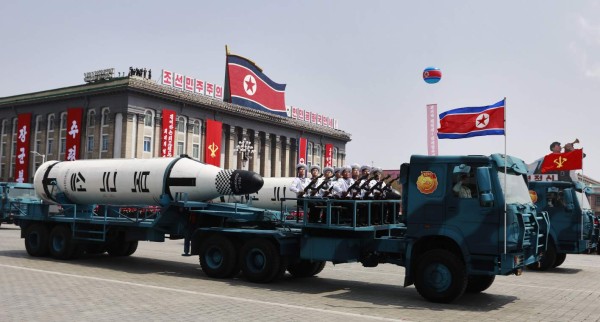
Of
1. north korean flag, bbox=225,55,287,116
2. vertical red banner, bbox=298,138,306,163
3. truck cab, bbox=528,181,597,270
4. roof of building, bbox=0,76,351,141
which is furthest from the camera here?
vertical red banner, bbox=298,138,306,163

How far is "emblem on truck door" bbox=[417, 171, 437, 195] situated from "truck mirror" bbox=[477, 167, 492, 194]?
3.21 ft

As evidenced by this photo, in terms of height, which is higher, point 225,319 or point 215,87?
point 215,87

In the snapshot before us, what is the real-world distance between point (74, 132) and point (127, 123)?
791 centimetres

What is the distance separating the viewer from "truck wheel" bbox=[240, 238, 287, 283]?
41.3 feet

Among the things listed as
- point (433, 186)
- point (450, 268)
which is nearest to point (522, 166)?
point (433, 186)

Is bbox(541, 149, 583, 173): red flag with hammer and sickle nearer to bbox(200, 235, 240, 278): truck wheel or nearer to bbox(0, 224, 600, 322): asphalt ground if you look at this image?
bbox(0, 224, 600, 322): asphalt ground

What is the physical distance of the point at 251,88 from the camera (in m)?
67.7

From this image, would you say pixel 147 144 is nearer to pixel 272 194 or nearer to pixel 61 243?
pixel 272 194

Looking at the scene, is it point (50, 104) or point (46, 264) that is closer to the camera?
point (46, 264)

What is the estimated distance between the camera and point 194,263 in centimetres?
1681

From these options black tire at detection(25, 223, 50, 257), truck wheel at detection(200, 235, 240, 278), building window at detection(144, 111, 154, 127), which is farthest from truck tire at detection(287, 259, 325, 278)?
building window at detection(144, 111, 154, 127)

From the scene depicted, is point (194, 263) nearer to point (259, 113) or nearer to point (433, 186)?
point (433, 186)

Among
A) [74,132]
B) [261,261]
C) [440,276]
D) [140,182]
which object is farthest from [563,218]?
[74,132]

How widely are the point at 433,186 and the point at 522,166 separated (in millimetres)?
2242
